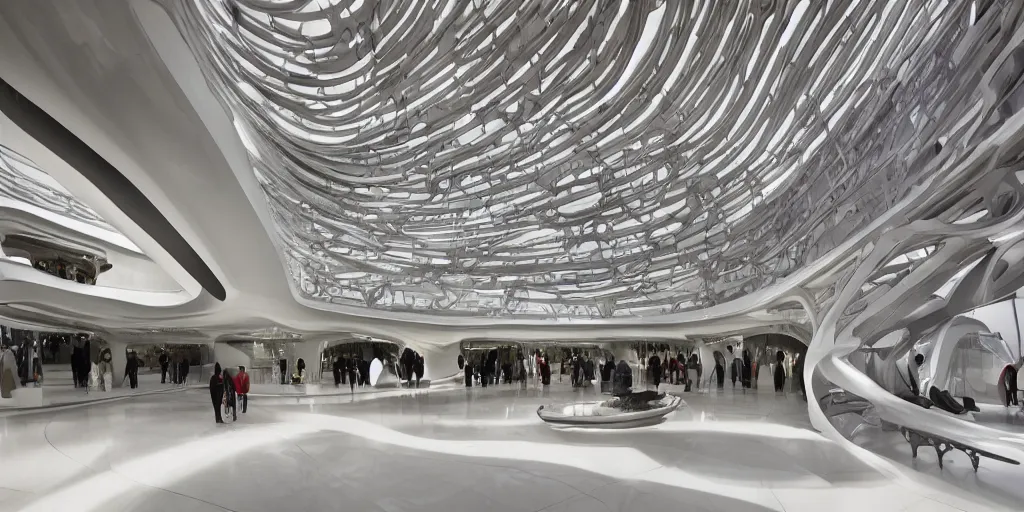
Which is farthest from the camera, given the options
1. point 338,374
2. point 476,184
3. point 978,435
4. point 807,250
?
point 338,374

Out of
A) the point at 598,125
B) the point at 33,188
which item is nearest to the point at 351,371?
the point at 33,188

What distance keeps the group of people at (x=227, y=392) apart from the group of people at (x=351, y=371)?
136 centimetres

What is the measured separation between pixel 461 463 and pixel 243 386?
3.47 meters

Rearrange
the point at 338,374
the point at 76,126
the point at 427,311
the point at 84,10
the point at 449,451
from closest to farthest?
the point at 84,10, the point at 76,126, the point at 449,451, the point at 338,374, the point at 427,311

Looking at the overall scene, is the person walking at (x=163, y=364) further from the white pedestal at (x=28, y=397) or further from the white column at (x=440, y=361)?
the white column at (x=440, y=361)

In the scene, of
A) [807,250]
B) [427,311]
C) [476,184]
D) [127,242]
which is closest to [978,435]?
[807,250]

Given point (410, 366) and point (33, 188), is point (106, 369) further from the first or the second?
point (410, 366)

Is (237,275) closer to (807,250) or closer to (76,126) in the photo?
(76,126)

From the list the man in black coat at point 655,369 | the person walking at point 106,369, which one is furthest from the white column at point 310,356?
the man in black coat at point 655,369

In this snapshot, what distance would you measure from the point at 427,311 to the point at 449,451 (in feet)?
11.6

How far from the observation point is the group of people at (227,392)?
22.9 feet

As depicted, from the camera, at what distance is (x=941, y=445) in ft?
16.5

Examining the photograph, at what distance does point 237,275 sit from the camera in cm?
778

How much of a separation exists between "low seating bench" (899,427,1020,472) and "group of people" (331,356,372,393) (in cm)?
671
